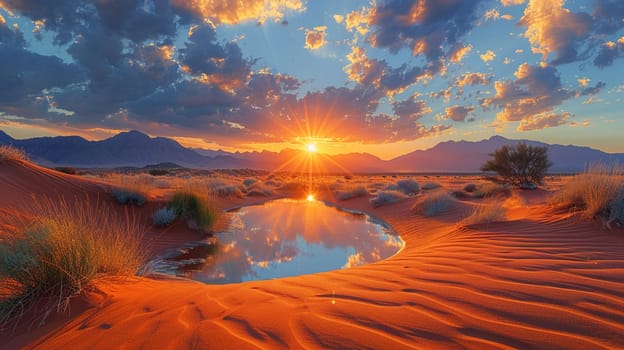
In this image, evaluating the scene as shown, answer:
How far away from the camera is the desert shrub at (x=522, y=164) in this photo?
663 inches

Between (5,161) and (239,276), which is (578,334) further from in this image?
(5,161)

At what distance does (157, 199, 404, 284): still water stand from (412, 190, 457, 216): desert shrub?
1.94 meters

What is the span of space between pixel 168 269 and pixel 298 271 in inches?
92.9

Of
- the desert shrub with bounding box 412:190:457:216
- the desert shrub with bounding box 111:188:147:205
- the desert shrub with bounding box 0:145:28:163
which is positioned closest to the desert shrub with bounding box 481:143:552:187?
the desert shrub with bounding box 412:190:457:216

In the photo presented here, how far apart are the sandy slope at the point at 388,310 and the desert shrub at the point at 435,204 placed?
610cm

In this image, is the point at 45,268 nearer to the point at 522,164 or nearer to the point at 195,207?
the point at 195,207

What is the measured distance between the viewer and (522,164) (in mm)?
17031

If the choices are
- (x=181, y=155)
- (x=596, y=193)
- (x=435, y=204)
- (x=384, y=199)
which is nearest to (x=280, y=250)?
(x=596, y=193)

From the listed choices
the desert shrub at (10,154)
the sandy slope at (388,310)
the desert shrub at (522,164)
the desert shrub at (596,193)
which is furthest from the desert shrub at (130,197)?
the desert shrub at (522,164)

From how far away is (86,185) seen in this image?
31.0 ft

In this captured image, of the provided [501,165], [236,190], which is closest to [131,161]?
[236,190]

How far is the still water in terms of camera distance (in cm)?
483

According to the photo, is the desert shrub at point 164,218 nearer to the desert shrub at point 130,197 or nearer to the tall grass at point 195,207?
the tall grass at point 195,207

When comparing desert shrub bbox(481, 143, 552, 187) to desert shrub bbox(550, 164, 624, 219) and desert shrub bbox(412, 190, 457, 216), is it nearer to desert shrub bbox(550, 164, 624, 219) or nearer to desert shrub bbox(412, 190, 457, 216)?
desert shrub bbox(412, 190, 457, 216)
